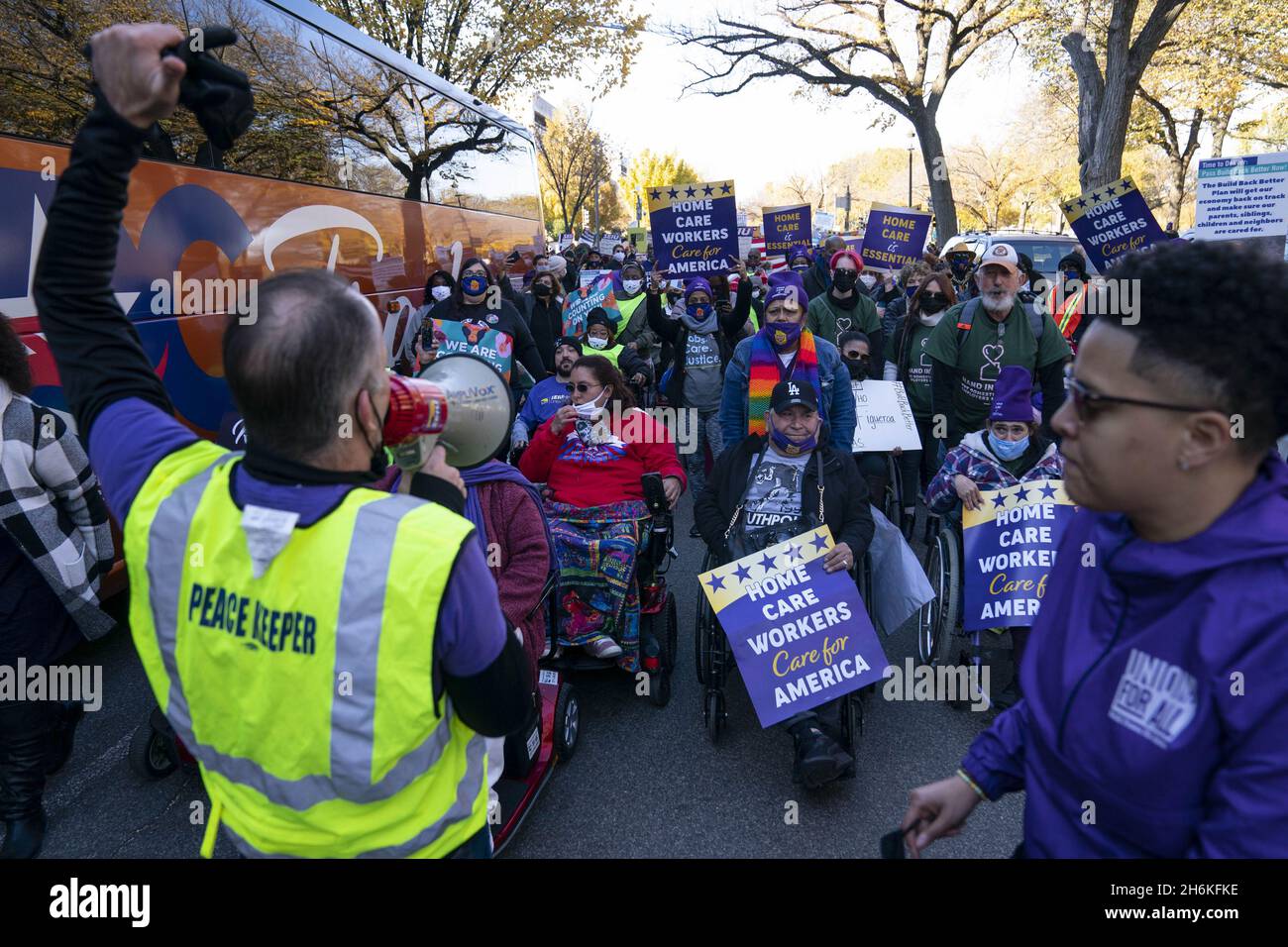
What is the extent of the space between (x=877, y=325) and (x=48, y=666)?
6.48 meters

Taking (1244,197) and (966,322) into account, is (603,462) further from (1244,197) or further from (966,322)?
(1244,197)

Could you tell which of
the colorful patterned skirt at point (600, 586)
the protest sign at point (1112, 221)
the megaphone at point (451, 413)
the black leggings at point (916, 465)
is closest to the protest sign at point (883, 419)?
the black leggings at point (916, 465)

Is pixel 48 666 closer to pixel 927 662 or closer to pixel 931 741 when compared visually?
pixel 931 741

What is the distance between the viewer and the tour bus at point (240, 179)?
4262 mm

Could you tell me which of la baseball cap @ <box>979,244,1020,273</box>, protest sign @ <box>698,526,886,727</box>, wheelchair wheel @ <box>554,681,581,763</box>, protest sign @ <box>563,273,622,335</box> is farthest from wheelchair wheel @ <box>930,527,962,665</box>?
protest sign @ <box>563,273,622,335</box>

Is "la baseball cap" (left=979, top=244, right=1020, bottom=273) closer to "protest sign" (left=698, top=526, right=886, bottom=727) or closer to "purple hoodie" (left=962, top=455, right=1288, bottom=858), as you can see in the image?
"protest sign" (left=698, top=526, right=886, bottom=727)

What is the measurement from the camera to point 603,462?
4.62 metres

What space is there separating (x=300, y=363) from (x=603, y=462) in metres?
3.35

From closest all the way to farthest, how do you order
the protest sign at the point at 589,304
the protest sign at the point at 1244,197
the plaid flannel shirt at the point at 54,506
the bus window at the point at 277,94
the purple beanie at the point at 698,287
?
the plaid flannel shirt at the point at 54,506, the bus window at the point at 277,94, the protest sign at the point at 1244,197, the purple beanie at the point at 698,287, the protest sign at the point at 589,304

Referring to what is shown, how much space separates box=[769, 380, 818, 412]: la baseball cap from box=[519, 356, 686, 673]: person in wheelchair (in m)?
0.81

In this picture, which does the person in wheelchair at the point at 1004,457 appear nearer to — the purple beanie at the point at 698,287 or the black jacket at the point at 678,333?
the black jacket at the point at 678,333

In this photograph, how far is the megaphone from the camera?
143cm

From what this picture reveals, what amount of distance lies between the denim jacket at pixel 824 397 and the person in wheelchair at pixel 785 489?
92cm
